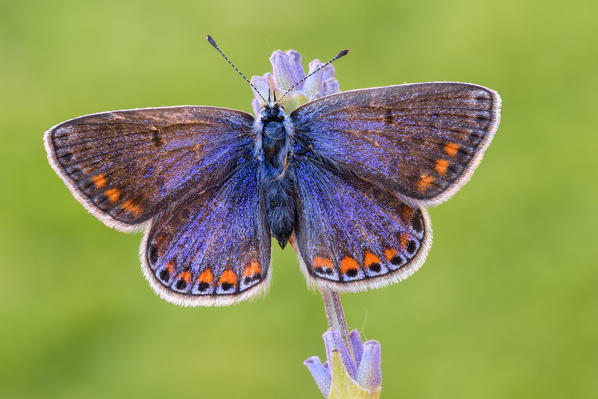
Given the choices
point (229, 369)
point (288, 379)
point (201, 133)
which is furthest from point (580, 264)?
point (201, 133)

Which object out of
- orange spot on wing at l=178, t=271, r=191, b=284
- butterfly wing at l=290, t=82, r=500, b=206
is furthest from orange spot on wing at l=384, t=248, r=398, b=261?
orange spot on wing at l=178, t=271, r=191, b=284

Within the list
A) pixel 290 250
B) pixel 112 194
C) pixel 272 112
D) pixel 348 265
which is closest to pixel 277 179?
pixel 272 112

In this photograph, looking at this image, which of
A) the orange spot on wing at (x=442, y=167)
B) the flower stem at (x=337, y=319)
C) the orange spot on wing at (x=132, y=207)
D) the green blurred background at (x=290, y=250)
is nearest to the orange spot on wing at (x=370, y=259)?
the flower stem at (x=337, y=319)

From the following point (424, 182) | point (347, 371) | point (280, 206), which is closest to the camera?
point (347, 371)

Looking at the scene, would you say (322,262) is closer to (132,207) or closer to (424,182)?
(424,182)

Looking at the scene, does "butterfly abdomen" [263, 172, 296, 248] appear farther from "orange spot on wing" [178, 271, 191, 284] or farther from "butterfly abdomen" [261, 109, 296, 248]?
"orange spot on wing" [178, 271, 191, 284]
